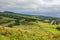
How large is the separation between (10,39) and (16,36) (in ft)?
5.01

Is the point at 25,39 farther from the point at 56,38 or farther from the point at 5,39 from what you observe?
the point at 56,38

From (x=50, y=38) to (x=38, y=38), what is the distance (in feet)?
8.73

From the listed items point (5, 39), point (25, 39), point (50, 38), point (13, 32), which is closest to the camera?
point (5, 39)

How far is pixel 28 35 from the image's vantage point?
26.7 meters

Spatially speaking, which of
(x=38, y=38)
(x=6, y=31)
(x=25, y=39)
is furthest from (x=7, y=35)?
(x=38, y=38)

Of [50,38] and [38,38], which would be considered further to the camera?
[50,38]

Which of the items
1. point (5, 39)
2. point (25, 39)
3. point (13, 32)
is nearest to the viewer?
point (5, 39)

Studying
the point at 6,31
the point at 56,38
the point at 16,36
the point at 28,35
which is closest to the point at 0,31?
the point at 6,31

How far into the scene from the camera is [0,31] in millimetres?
25781

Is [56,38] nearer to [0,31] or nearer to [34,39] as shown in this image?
[34,39]

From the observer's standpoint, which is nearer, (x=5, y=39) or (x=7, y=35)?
(x=5, y=39)

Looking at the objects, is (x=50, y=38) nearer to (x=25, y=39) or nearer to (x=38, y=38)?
(x=38, y=38)

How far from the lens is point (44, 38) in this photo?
26.7 meters

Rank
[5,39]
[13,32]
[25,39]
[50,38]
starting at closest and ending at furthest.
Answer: [5,39]
[25,39]
[13,32]
[50,38]
